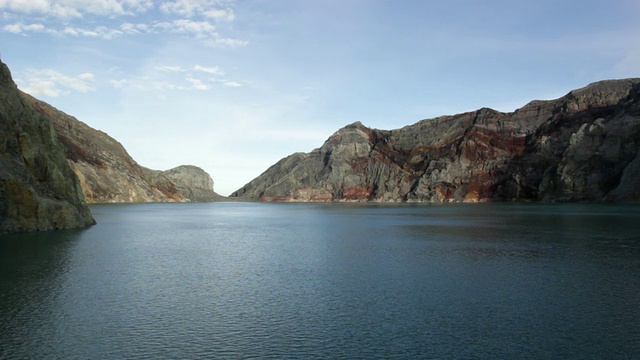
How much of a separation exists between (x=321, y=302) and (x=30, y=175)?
49.3 metres

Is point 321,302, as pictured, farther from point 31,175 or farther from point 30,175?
point 31,175

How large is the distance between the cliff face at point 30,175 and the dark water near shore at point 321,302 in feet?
29.8

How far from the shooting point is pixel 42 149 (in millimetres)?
60719

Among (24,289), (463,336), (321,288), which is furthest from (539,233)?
(24,289)

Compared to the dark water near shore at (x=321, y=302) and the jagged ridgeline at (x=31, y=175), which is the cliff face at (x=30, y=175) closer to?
the jagged ridgeline at (x=31, y=175)

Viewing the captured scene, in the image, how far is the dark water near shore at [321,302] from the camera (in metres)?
17.1

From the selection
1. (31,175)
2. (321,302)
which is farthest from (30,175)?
(321,302)

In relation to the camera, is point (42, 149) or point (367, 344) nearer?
point (367, 344)

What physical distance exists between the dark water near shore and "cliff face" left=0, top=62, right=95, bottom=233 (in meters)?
9.07

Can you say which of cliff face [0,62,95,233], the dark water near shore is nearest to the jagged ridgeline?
cliff face [0,62,95,233]

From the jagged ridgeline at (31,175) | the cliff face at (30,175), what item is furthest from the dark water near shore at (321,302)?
the jagged ridgeline at (31,175)

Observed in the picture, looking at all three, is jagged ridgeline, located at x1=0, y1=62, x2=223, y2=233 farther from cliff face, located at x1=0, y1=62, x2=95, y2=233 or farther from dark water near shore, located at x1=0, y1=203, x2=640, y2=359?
dark water near shore, located at x1=0, y1=203, x2=640, y2=359

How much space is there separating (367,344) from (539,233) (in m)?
49.7

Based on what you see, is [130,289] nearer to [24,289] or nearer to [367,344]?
[24,289]
